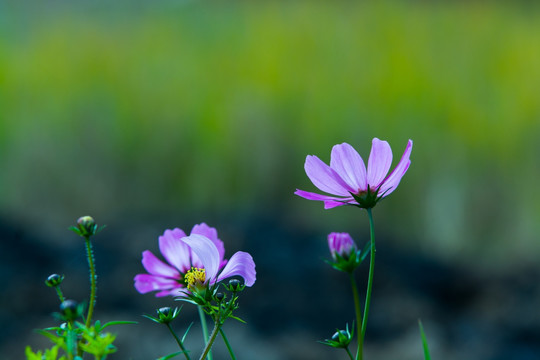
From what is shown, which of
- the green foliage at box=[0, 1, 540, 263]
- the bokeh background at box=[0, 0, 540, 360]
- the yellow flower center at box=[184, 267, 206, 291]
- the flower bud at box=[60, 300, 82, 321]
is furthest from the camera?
the green foliage at box=[0, 1, 540, 263]

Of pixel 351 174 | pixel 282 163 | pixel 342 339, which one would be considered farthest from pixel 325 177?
pixel 282 163

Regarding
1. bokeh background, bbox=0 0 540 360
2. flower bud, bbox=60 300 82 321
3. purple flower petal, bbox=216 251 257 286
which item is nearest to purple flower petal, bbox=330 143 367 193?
purple flower petal, bbox=216 251 257 286

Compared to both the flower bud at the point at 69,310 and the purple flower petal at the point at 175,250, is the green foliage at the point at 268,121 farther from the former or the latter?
the flower bud at the point at 69,310

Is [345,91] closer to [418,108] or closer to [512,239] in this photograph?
[418,108]

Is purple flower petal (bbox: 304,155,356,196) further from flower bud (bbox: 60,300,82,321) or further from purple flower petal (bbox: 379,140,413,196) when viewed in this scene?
flower bud (bbox: 60,300,82,321)

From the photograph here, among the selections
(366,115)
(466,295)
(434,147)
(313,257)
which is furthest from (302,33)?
(466,295)

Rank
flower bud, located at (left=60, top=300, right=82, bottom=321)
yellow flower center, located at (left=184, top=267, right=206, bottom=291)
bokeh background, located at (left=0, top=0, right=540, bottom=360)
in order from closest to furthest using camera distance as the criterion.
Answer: flower bud, located at (left=60, top=300, right=82, bottom=321) < yellow flower center, located at (left=184, top=267, right=206, bottom=291) < bokeh background, located at (left=0, top=0, right=540, bottom=360)

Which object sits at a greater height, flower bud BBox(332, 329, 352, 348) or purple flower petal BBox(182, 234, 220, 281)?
purple flower petal BBox(182, 234, 220, 281)

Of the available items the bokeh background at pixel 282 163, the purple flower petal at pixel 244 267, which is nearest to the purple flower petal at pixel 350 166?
the purple flower petal at pixel 244 267
